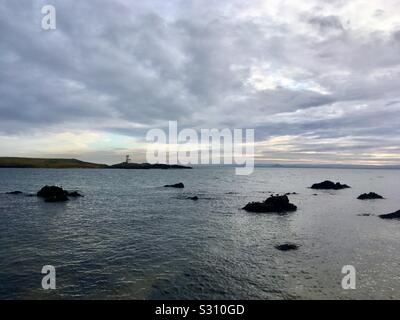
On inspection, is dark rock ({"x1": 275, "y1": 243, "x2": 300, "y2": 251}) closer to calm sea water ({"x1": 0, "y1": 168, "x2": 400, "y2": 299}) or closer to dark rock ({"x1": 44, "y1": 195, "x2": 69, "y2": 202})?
calm sea water ({"x1": 0, "y1": 168, "x2": 400, "y2": 299})

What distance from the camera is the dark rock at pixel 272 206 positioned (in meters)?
55.6

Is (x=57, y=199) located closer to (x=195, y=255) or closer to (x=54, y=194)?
(x=54, y=194)

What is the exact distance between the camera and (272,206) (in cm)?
5616

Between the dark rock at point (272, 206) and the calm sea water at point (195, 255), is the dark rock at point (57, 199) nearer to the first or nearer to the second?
the calm sea water at point (195, 255)

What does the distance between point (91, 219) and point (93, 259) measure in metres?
21.4

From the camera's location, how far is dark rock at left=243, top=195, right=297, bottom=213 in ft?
182
